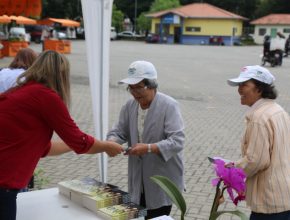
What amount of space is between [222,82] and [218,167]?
15.2m

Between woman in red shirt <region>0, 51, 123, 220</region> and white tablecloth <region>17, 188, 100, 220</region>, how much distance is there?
0.25 metres

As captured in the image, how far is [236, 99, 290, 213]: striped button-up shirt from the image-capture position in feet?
8.90

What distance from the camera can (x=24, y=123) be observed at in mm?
2414

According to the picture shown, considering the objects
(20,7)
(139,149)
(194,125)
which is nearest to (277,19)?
(194,125)

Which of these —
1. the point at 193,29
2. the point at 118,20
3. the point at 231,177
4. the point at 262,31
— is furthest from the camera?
the point at 118,20

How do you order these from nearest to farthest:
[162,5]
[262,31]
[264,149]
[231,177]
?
1. [231,177]
2. [264,149]
3. [262,31]
4. [162,5]

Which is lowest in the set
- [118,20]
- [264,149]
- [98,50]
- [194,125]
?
[194,125]

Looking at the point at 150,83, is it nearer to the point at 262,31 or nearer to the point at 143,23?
the point at 262,31

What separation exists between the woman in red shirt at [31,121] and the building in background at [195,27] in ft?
189

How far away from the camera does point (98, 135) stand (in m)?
3.35

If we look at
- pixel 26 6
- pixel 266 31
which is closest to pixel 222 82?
pixel 26 6

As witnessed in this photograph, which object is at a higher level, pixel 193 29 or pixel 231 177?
pixel 193 29

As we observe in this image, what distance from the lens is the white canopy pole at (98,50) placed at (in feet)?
10.4

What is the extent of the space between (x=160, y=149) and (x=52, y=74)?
3.07 ft
